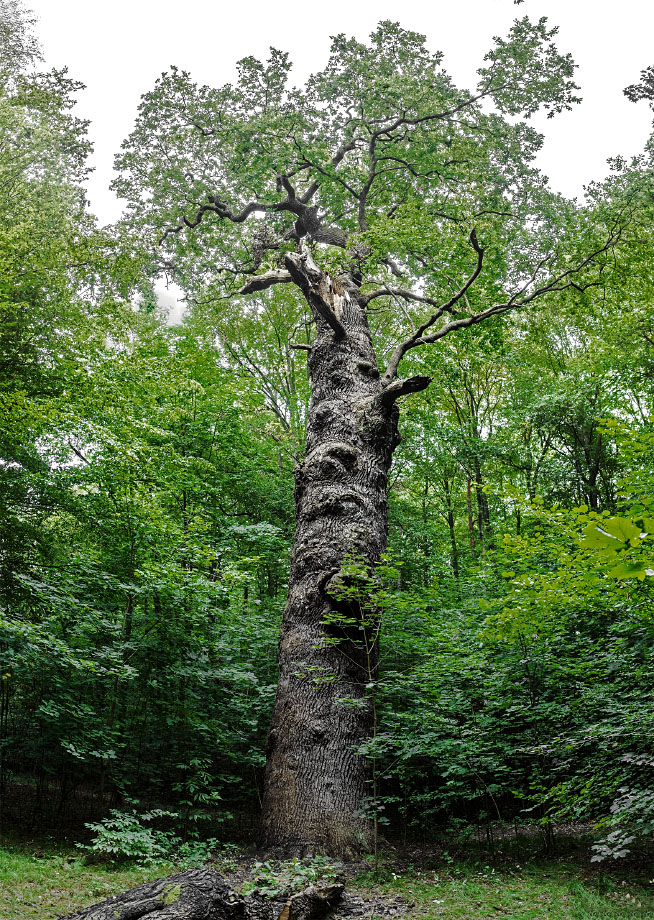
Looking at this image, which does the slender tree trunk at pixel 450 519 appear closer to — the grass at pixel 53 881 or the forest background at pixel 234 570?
the forest background at pixel 234 570

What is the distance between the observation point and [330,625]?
4.94 meters

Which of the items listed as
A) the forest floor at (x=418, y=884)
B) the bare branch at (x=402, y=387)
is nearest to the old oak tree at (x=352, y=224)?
the bare branch at (x=402, y=387)

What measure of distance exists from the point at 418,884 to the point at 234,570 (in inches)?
139

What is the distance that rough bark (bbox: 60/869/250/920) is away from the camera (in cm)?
252

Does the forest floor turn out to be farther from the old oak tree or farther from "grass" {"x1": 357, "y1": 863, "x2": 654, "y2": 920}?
the old oak tree

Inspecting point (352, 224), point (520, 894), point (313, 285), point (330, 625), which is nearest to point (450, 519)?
point (352, 224)

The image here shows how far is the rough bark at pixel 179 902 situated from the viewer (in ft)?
8.27

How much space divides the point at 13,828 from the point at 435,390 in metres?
11.0

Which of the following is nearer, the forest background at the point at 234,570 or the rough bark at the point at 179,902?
the rough bark at the point at 179,902

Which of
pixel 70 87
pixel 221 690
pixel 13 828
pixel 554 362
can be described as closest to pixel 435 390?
pixel 554 362

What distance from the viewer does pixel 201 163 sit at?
32.7 feet

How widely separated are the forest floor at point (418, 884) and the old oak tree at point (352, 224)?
114 centimetres

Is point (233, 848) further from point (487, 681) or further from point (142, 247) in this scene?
point (142, 247)

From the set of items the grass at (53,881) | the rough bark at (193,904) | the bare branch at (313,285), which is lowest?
the grass at (53,881)
